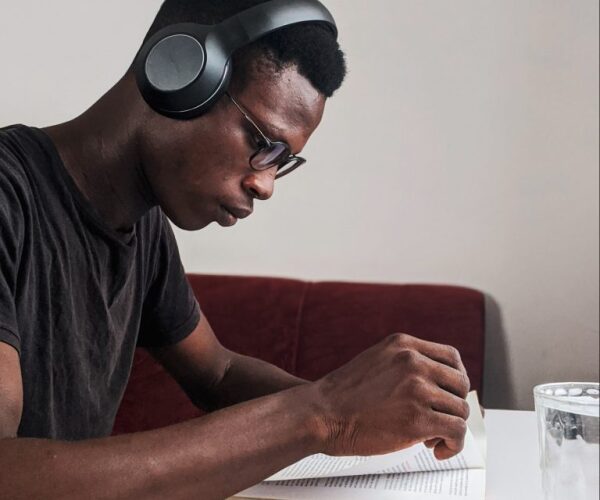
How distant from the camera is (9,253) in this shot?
87cm

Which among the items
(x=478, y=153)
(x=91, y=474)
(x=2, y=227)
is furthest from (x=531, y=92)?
(x=91, y=474)

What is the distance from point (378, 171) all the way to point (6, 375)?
4.11 ft

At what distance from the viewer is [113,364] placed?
1.09 meters

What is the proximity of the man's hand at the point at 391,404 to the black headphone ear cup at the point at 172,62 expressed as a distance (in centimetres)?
34

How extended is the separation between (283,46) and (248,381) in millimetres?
474

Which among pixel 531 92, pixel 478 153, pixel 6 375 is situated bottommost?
pixel 6 375

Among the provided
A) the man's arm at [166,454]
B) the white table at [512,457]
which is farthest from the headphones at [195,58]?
the white table at [512,457]

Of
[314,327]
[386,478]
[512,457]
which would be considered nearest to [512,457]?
[512,457]

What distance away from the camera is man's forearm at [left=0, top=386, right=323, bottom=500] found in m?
0.70

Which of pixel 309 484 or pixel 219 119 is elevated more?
pixel 219 119

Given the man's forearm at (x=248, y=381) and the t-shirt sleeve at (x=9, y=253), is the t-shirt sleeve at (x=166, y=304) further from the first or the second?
the t-shirt sleeve at (x=9, y=253)

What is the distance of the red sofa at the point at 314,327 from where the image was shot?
1.78 metres

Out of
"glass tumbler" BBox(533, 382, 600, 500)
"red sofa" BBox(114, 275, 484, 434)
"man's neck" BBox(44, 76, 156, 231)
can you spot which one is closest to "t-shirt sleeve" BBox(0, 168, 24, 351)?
"man's neck" BBox(44, 76, 156, 231)

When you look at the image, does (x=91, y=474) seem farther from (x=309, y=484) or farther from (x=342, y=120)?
(x=342, y=120)
